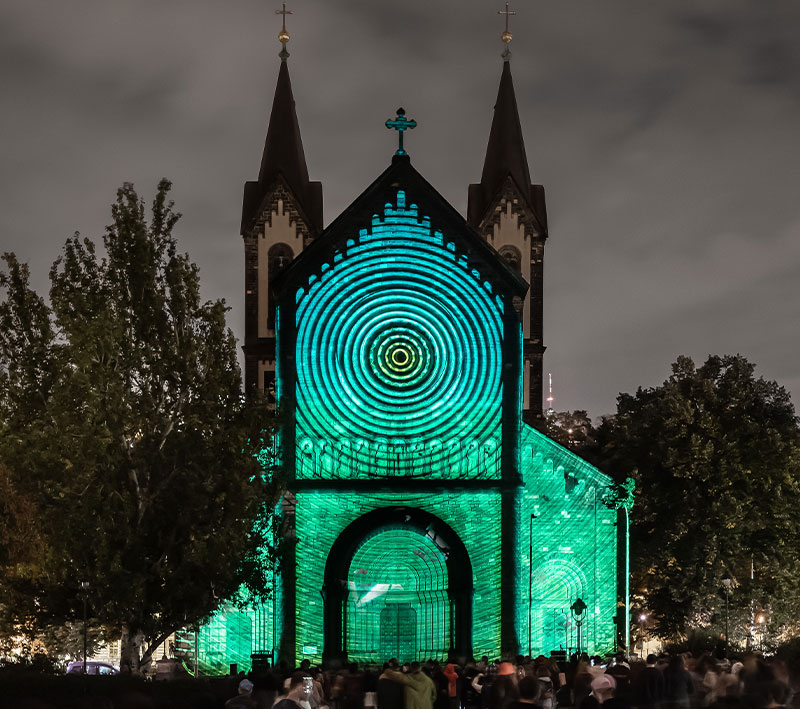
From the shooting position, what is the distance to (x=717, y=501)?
58.8 meters

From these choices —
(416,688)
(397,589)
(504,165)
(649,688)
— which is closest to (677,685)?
(649,688)

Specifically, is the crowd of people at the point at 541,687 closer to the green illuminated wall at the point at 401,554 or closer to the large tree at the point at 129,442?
the large tree at the point at 129,442

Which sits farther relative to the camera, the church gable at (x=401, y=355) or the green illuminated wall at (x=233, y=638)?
the church gable at (x=401, y=355)

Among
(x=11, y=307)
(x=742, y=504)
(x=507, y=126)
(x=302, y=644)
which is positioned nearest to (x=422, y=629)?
(x=302, y=644)

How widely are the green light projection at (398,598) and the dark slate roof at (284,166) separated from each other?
59.7 feet

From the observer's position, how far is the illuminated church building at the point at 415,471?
49.4m

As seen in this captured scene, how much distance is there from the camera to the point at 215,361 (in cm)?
3894

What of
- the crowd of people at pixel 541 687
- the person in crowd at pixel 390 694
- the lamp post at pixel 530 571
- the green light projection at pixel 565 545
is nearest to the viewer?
the crowd of people at pixel 541 687

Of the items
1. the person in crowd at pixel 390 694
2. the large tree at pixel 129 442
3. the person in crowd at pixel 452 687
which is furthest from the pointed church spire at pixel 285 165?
the person in crowd at pixel 390 694

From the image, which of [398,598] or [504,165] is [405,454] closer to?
[398,598]

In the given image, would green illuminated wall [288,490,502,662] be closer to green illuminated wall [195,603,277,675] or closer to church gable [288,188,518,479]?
church gable [288,188,518,479]

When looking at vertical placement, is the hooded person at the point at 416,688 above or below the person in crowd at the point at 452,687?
above

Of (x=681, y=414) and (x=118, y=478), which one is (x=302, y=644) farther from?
(x=681, y=414)

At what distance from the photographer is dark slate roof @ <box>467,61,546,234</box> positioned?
65.1m
